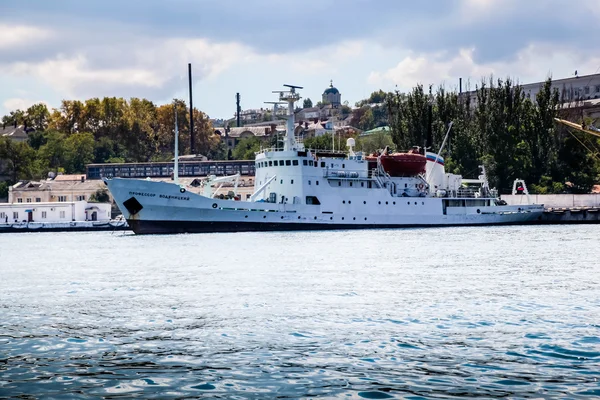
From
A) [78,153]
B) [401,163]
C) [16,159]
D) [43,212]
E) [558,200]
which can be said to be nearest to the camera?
[401,163]

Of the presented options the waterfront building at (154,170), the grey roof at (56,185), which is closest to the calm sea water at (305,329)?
the grey roof at (56,185)

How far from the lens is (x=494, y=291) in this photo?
65.6 feet

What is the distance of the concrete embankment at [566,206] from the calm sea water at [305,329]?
39.1 metres

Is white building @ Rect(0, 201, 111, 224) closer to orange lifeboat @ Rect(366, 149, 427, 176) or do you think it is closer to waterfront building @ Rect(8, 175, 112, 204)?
waterfront building @ Rect(8, 175, 112, 204)

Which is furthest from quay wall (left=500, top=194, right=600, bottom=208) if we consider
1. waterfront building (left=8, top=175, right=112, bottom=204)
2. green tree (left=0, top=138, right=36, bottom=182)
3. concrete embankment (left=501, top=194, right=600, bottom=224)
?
green tree (left=0, top=138, right=36, bottom=182)

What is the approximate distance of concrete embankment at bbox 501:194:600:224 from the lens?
2638 inches

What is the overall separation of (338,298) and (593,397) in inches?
379

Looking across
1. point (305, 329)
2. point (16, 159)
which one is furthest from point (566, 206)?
point (16, 159)

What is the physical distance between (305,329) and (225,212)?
1591 inches

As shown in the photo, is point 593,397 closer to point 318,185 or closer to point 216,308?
point 216,308

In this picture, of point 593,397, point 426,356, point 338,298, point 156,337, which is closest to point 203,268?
point 338,298

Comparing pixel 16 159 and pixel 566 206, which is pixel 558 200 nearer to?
pixel 566 206

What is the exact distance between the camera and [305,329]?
591 inches

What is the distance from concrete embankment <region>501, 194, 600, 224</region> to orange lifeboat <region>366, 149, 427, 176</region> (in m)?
11.7
